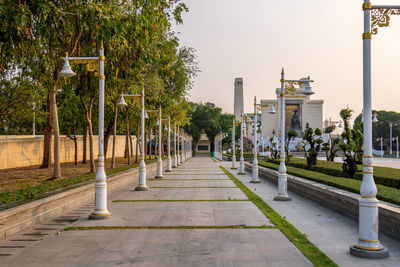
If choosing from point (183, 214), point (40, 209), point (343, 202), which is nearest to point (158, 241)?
point (183, 214)

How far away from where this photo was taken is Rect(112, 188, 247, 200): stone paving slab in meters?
15.9

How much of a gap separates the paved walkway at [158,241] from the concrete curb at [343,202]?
229cm

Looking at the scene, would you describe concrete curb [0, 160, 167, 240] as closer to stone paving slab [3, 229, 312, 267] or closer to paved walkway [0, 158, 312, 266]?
paved walkway [0, 158, 312, 266]

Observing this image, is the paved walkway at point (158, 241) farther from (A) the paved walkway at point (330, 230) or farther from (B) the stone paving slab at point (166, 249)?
(A) the paved walkway at point (330, 230)

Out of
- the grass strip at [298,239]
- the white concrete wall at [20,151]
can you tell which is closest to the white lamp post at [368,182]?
the grass strip at [298,239]

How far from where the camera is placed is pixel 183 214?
11.8 metres

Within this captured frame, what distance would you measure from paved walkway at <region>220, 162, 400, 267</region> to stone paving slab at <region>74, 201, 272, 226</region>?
36.2 inches

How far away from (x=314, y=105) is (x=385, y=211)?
100340mm

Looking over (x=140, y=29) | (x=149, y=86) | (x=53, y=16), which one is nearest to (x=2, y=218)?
(x=53, y=16)

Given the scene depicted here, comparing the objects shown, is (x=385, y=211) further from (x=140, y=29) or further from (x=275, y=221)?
(x=140, y=29)

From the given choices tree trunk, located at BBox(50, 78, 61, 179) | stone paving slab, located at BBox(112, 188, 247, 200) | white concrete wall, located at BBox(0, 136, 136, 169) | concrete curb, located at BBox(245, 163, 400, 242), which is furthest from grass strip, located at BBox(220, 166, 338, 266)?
white concrete wall, located at BBox(0, 136, 136, 169)

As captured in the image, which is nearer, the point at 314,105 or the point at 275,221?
the point at 275,221

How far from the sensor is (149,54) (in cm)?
1908

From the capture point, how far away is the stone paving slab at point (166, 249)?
22.6 ft
